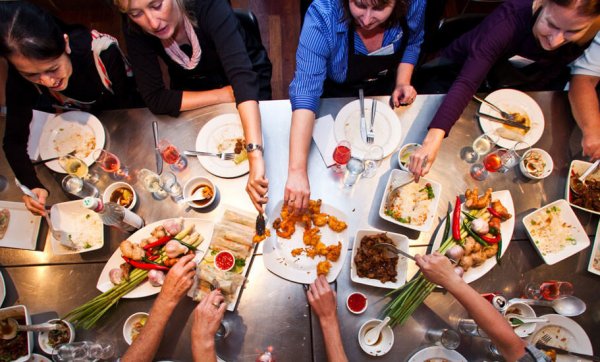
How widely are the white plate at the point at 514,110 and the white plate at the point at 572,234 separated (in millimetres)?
412

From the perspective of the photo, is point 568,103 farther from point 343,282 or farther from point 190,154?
point 190,154

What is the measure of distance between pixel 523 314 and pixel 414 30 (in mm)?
1833

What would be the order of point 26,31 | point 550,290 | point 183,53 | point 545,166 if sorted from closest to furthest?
1. point 26,31
2. point 550,290
3. point 545,166
4. point 183,53

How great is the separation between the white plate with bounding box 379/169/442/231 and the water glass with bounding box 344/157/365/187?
0.61 ft

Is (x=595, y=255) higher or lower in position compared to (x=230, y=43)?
lower

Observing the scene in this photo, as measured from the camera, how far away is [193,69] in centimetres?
245

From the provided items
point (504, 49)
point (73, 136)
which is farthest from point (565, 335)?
point (73, 136)

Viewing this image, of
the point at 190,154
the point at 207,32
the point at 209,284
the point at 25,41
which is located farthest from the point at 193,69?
the point at 209,284

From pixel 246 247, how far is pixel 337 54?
1368 mm

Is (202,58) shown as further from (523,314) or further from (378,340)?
(523,314)

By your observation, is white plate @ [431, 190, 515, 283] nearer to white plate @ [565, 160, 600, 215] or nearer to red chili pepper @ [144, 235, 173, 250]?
white plate @ [565, 160, 600, 215]

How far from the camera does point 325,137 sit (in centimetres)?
220

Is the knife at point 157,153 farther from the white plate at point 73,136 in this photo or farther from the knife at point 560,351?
the knife at point 560,351

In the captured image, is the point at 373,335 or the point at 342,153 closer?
the point at 373,335
